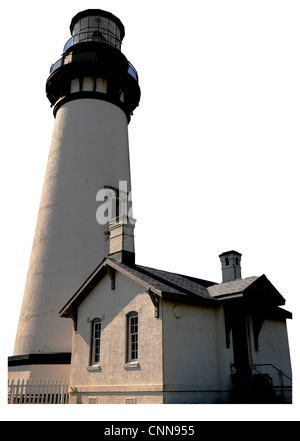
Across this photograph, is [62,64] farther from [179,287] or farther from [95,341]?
[95,341]

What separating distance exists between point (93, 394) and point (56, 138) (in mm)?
13089

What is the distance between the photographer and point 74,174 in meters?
19.8

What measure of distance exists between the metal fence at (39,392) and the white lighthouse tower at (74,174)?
57 centimetres

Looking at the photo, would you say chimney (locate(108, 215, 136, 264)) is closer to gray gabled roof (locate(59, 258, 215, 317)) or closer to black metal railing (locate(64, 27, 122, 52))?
gray gabled roof (locate(59, 258, 215, 317))

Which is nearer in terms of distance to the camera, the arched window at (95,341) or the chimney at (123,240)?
the arched window at (95,341)

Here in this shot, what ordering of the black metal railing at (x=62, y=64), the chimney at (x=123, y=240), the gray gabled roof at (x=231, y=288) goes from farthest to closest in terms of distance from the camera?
1. the black metal railing at (x=62, y=64)
2. the chimney at (x=123, y=240)
3. the gray gabled roof at (x=231, y=288)

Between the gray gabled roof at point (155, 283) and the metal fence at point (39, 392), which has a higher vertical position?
the gray gabled roof at point (155, 283)

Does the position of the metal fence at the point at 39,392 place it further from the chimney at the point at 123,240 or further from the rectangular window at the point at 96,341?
the chimney at the point at 123,240

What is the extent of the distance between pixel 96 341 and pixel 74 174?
27.5 feet

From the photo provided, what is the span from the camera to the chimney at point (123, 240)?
15.7 meters

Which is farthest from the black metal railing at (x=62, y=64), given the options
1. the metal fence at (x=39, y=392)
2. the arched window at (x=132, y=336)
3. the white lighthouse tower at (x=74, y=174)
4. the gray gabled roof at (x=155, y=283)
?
the metal fence at (x=39, y=392)

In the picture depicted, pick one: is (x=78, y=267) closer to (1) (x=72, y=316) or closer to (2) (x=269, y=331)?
(1) (x=72, y=316)
